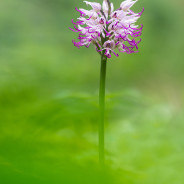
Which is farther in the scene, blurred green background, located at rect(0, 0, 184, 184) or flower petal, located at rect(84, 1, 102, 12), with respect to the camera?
flower petal, located at rect(84, 1, 102, 12)

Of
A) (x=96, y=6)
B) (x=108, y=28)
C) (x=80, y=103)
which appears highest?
(x=96, y=6)

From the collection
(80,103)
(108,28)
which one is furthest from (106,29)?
(80,103)

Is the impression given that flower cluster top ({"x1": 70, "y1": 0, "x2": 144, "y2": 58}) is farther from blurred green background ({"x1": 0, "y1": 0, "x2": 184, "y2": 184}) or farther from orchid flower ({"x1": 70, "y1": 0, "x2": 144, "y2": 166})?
blurred green background ({"x1": 0, "y1": 0, "x2": 184, "y2": 184})

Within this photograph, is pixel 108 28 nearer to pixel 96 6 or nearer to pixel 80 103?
pixel 96 6

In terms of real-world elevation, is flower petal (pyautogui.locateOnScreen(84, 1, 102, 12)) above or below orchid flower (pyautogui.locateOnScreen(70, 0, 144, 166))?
above

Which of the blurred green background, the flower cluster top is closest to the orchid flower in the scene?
the flower cluster top

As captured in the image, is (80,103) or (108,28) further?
(80,103)

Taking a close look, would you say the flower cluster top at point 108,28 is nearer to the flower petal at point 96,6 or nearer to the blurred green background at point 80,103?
the flower petal at point 96,6

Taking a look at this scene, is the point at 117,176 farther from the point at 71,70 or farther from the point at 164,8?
the point at 164,8

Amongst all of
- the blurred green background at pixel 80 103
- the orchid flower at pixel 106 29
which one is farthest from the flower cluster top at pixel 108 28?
the blurred green background at pixel 80 103
